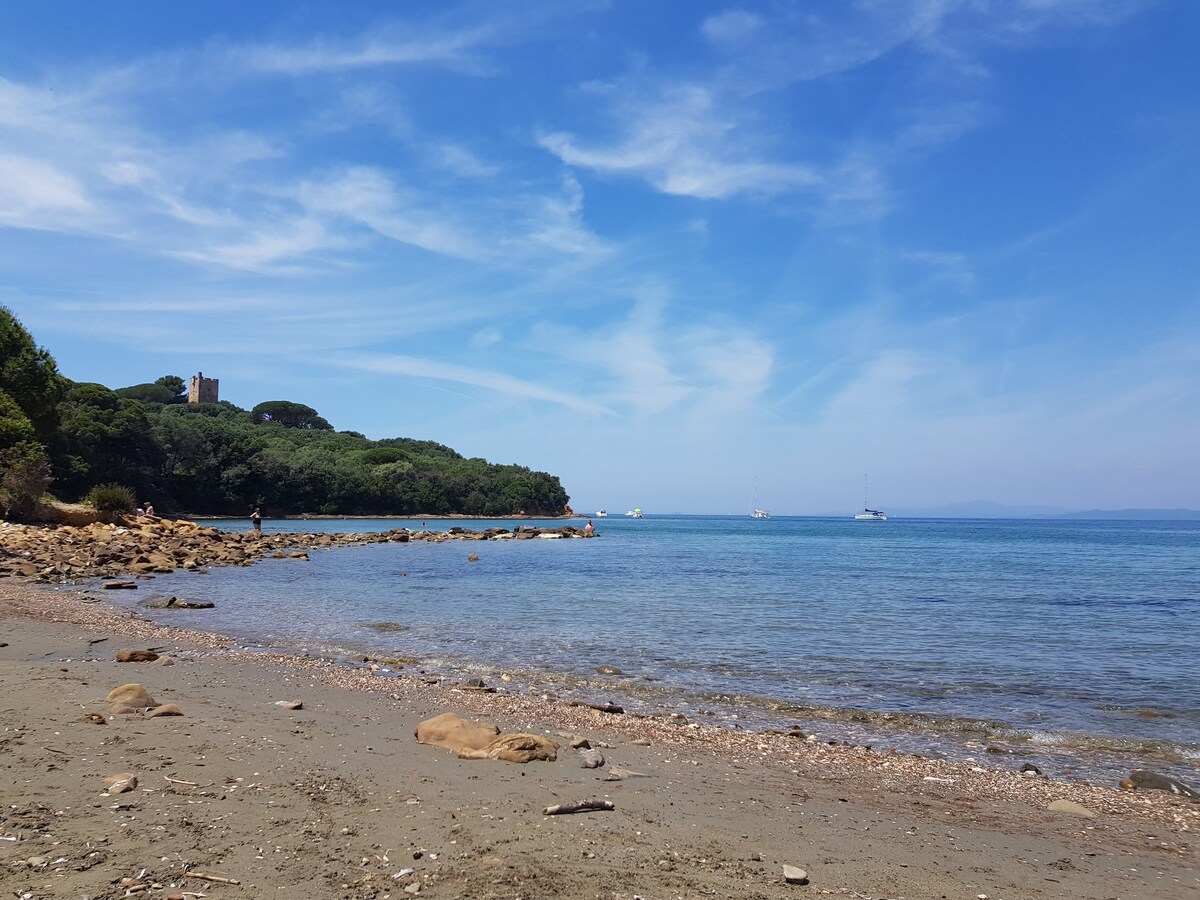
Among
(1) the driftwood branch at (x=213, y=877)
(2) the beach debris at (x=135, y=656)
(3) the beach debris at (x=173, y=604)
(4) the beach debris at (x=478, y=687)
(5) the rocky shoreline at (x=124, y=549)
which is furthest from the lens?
(5) the rocky shoreline at (x=124, y=549)

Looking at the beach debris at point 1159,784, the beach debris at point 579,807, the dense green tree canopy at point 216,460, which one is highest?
the dense green tree canopy at point 216,460

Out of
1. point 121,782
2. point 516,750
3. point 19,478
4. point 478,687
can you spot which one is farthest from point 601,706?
point 19,478

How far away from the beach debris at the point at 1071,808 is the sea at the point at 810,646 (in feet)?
4.75

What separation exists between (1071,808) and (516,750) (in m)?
4.99

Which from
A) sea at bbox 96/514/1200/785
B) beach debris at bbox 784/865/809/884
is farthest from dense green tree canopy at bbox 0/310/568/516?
beach debris at bbox 784/865/809/884

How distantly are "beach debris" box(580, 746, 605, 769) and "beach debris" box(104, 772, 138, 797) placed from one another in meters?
3.62

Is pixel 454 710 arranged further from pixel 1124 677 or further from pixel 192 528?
pixel 192 528

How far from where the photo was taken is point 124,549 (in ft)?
100

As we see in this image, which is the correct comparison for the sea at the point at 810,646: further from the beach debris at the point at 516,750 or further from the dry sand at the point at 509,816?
the beach debris at the point at 516,750

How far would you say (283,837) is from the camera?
477cm

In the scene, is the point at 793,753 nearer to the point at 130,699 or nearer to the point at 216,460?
the point at 130,699

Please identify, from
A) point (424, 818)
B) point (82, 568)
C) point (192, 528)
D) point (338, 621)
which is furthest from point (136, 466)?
point (424, 818)

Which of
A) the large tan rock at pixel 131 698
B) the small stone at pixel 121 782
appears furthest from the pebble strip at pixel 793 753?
the small stone at pixel 121 782

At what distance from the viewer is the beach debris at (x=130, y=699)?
7.61 metres
